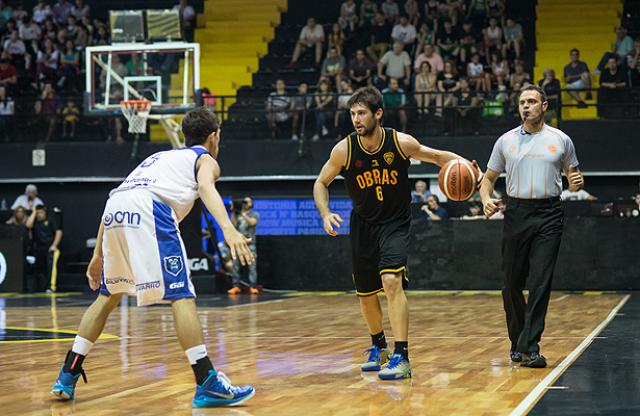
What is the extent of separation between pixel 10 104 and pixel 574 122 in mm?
11680

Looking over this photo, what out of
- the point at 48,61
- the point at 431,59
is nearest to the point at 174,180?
the point at 431,59

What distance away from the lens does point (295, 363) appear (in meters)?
8.41

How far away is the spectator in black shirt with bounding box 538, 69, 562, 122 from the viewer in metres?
19.9

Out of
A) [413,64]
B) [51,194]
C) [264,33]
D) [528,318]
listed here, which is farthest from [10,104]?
[528,318]

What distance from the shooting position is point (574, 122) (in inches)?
805

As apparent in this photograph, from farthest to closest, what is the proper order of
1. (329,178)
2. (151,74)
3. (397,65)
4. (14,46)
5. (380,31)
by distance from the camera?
(14,46)
(380,31)
(397,65)
(151,74)
(329,178)

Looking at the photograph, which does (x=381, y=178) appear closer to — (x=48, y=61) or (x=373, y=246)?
(x=373, y=246)

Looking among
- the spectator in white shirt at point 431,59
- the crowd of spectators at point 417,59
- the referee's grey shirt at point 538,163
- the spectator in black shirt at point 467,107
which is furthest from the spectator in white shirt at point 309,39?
the referee's grey shirt at point 538,163

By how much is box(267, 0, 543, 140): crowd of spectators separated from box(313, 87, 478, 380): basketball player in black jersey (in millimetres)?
12559

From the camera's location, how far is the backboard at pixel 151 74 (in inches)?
770

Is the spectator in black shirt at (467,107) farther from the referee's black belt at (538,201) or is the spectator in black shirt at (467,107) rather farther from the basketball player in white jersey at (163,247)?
the basketball player in white jersey at (163,247)

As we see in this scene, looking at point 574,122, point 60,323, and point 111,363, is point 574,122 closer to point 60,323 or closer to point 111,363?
point 60,323

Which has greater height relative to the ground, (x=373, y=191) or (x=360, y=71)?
(x=360, y=71)

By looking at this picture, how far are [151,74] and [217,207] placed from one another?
14.0m
